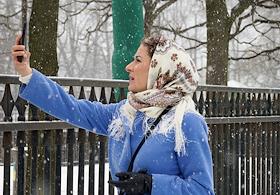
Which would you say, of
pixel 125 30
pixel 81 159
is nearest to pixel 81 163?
pixel 81 159

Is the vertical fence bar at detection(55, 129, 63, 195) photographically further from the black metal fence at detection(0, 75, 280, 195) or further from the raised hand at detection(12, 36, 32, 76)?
the raised hand at detection(12, 36, 32, 76)

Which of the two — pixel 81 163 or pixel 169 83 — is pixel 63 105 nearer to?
pixel 169 83

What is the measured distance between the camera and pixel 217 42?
13.1 metres

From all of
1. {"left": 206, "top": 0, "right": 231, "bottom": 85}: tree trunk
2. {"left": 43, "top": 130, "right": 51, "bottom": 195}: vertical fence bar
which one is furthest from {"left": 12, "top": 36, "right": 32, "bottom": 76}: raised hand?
{"left": 206, "top": 0, "right": 231, "bottom": 85}: tree trunk

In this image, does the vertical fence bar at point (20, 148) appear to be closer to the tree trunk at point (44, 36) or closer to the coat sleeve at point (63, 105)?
the coat sleeve at point (63, 105)

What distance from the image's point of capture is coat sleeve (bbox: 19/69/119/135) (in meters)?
3.26

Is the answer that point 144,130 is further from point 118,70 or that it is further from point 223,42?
point 223,42

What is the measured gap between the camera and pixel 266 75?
67.1 m

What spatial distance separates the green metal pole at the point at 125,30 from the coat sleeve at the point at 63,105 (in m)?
2.31

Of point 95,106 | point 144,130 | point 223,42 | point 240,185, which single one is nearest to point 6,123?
point 95,106

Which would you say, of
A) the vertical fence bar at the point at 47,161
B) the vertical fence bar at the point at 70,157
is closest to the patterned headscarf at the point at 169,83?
the vertical fence bar at the point at 47,161

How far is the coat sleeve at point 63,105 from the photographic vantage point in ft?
10.7

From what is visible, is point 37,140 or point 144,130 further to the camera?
point 37,140

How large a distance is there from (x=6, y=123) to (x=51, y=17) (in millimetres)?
3170
